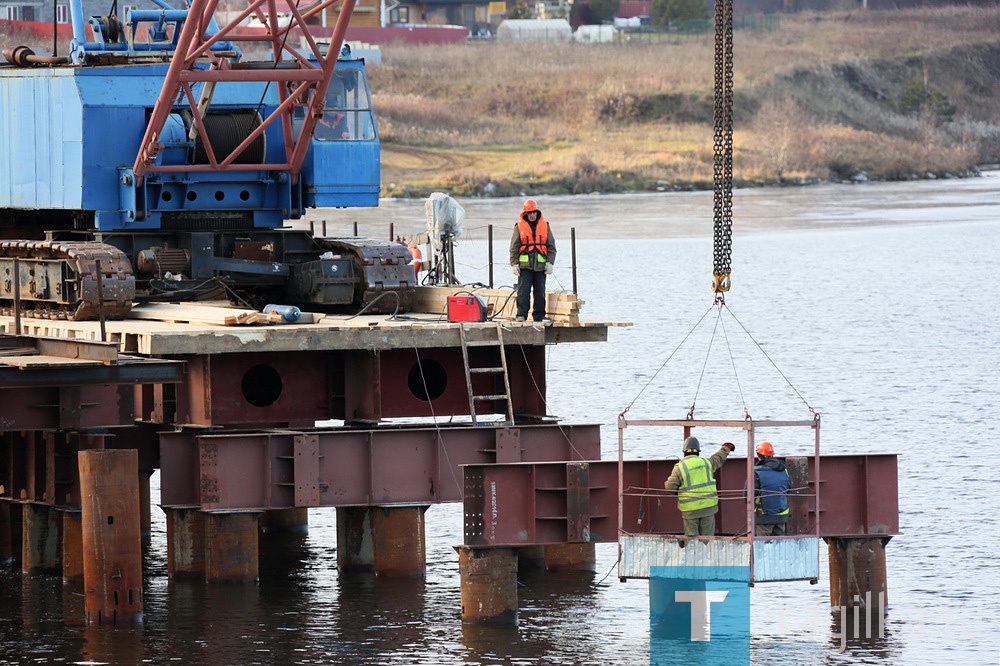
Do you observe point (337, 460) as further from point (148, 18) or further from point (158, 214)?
point (148, 18)

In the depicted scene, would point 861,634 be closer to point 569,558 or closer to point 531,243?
point 569,558

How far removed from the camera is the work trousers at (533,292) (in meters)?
25.5

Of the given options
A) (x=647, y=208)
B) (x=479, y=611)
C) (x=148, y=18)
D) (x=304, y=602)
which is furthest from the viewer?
(x=647, y=208)

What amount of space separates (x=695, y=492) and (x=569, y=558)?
5259 mm

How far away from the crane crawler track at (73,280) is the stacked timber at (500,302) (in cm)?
416

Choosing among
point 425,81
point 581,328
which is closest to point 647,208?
point 425,81

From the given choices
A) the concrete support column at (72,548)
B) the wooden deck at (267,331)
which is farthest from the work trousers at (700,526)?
the concrete support column at (72,548)

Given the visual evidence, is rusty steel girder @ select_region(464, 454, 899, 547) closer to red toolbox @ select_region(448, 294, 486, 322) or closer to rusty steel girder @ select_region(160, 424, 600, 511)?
rusty steel girder @ select_region(160, 424, 600, 511)

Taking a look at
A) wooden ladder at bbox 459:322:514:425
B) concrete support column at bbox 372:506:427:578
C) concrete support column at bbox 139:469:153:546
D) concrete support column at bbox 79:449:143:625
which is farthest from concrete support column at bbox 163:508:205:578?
wooden ladder at bbox 459:322:514:425

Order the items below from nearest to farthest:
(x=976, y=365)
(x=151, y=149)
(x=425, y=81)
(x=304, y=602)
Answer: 1. (x=304, y=602)
2. (x=151, y=149)
3. (x=976, y=365)
4. (x=425, y=81)

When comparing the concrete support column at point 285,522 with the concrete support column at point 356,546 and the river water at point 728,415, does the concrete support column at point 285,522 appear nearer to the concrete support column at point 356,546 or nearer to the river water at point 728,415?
the river water at point 728,415

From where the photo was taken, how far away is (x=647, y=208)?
84188 millimetres

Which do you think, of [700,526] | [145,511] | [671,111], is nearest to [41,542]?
[145,511]

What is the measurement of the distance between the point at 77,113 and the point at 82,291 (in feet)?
9.92
